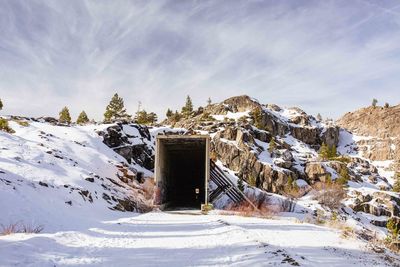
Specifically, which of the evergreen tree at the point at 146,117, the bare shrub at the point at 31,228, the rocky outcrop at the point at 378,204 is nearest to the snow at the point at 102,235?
the bare shrub at the point at 31,228

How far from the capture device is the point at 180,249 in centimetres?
947

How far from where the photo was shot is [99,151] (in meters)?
31.7

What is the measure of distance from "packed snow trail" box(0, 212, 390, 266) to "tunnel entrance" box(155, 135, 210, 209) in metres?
15.9

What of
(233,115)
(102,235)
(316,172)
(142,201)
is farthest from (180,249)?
(233,115)

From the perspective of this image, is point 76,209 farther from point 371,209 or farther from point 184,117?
point 184,117

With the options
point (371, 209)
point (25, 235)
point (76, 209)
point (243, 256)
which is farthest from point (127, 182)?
point (371, 209)

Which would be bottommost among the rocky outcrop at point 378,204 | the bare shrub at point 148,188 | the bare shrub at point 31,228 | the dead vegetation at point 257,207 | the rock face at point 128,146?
the rocky outcrop at point 378,204

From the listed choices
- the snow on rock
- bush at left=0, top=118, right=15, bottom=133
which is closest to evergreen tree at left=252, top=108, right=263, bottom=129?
the snow on rock

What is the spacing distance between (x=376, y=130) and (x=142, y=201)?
127 m

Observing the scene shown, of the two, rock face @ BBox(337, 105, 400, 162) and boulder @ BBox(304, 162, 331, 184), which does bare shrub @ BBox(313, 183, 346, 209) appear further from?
rock face @ BBox(337, 105, 400, 162)

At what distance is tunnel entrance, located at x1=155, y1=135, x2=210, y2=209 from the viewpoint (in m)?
29.7

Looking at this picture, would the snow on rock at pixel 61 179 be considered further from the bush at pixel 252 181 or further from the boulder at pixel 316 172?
the boulder at pixel 316 172

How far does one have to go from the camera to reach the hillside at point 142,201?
9141 millimetres

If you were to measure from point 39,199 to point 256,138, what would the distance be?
53.0 meters
